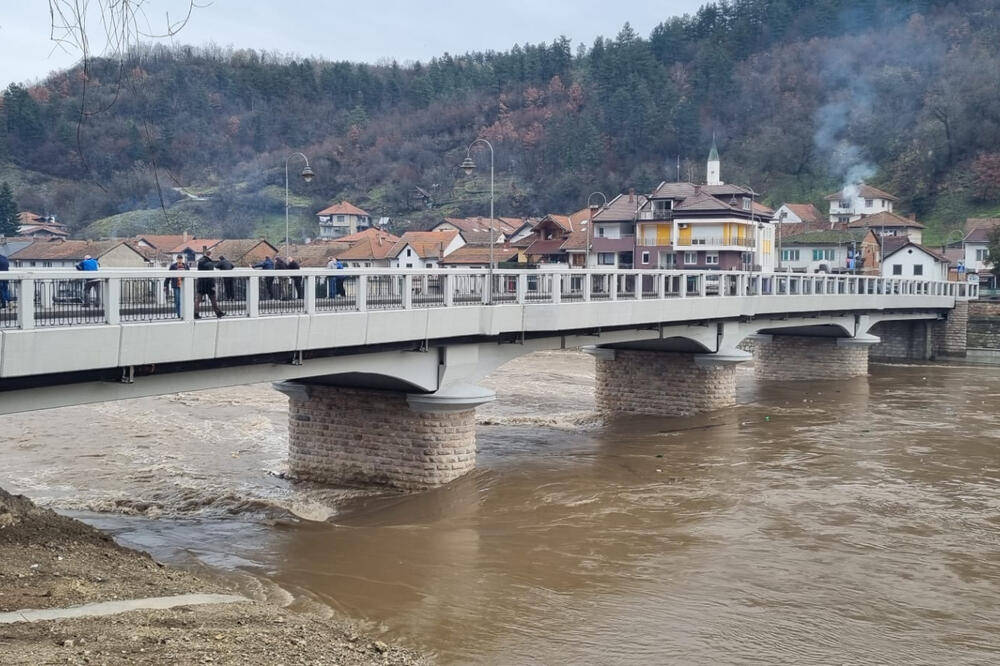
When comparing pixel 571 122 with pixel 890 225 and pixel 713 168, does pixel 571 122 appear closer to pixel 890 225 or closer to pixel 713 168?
pixel 713 168

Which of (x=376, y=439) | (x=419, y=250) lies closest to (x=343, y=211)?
(x=419, y=250)

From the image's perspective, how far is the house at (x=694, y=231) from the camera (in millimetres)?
59844

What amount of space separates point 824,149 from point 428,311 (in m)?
89.0

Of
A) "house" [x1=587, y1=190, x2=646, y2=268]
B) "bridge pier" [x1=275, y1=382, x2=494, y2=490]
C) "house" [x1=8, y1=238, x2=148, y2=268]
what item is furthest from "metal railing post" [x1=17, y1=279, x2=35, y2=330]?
"house" [x1=587, y1=190, x2=646, y2=268]

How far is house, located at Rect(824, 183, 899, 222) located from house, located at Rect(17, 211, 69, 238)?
2467 inches

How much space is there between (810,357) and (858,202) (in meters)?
49.7

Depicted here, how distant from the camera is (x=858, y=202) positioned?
8562 cm

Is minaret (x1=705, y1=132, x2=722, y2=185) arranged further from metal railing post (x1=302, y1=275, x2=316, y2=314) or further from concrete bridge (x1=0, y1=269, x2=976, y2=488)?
metal railing post (x1=302, y1=275, x2=316, y2=314)

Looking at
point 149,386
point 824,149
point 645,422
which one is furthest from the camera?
point 824,149

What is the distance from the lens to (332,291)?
18.2 m

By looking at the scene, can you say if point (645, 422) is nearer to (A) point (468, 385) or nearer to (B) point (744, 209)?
(A) point (468, 385)

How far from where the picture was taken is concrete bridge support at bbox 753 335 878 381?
40031mm

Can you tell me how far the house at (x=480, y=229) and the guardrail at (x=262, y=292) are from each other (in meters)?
56.0

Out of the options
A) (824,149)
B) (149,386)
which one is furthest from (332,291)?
(824,149)
